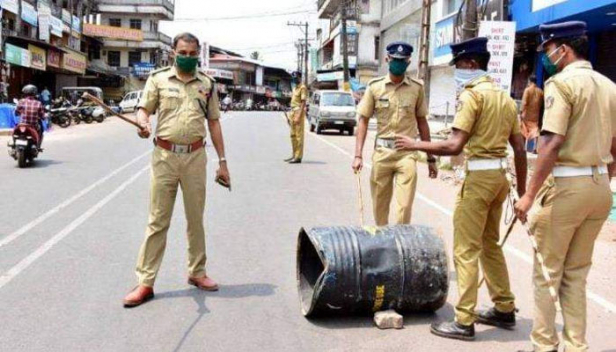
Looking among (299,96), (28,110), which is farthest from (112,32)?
(299,96)

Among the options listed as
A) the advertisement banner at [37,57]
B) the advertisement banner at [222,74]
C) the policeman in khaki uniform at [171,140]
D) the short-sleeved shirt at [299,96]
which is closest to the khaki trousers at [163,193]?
the policeman in khaki uniform at [171,140]

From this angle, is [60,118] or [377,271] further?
[60,118]

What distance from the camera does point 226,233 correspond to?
7492mm

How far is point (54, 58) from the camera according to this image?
39531 millimetres

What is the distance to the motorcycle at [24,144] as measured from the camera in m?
13.0

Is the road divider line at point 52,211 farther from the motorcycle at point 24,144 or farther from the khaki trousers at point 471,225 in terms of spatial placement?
the khaki trousers at point 471,225

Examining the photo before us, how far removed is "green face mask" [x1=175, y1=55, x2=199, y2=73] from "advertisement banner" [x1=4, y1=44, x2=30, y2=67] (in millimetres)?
28732

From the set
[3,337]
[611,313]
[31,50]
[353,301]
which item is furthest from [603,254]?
[31,50]

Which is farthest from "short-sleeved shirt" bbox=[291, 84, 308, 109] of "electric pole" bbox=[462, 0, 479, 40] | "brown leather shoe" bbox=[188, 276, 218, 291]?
"brown leather shoe" bbox=[188, 276, 218, 291]

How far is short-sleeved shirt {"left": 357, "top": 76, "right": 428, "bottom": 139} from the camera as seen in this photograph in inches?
226

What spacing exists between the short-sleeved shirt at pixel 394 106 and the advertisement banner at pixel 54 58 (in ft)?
120

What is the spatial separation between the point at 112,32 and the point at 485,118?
60116mm

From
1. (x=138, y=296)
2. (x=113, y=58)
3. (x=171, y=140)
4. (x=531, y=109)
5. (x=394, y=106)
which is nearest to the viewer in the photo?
(x=138, y=296)

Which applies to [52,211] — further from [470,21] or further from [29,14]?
[29,14]
